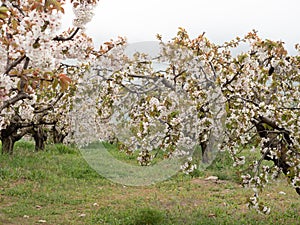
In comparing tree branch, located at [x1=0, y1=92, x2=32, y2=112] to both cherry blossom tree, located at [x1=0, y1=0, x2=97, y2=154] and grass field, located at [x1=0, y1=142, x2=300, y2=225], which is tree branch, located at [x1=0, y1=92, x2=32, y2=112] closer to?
cherry blossom tree, located at [x1=0, y1=0, x2=97, y2=154]

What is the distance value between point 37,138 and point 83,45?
8092 mm

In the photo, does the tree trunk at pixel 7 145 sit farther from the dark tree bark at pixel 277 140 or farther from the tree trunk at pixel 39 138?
the dark tree bark at pixel 277 140

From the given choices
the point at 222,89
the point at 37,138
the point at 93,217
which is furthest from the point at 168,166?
the point at 37,138

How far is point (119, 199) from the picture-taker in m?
8.88

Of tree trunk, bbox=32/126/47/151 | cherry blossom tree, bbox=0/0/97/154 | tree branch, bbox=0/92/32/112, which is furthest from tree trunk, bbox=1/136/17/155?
tree branch, bbox=0/92/32/112

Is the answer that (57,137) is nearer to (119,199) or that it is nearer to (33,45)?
(119,199)

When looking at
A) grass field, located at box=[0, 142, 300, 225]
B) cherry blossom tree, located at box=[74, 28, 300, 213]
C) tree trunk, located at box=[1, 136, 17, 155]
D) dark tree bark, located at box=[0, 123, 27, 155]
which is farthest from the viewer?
tree trunk, located at box=[1, 136, 17, 155]

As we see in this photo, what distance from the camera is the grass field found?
723 centimetres

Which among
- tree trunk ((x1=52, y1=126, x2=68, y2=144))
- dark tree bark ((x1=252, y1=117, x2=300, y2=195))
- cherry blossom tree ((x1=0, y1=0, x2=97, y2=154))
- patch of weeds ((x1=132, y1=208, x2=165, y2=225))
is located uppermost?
cherry blossom tree ((x1=0, y1=0, x2=97, y2=154))

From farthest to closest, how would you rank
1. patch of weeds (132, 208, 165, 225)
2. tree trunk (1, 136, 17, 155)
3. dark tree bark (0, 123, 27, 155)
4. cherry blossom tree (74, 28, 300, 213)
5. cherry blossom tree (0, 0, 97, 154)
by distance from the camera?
tree trunk (1, 136, 17, 155), dark tree bark (0, 123, 27, 155), patch of weeds (132, 208, 165, 225), cherry blossom tree (74, 28, 300, 213), cherry blossom tree (0, 0, 97, 154)

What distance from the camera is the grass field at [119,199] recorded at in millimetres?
7227

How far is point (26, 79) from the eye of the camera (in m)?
4.00

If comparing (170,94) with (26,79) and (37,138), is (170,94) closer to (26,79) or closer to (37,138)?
(26,79)

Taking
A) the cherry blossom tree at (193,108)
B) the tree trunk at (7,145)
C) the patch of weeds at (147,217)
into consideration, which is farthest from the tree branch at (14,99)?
the tree trunk at (7,145)
